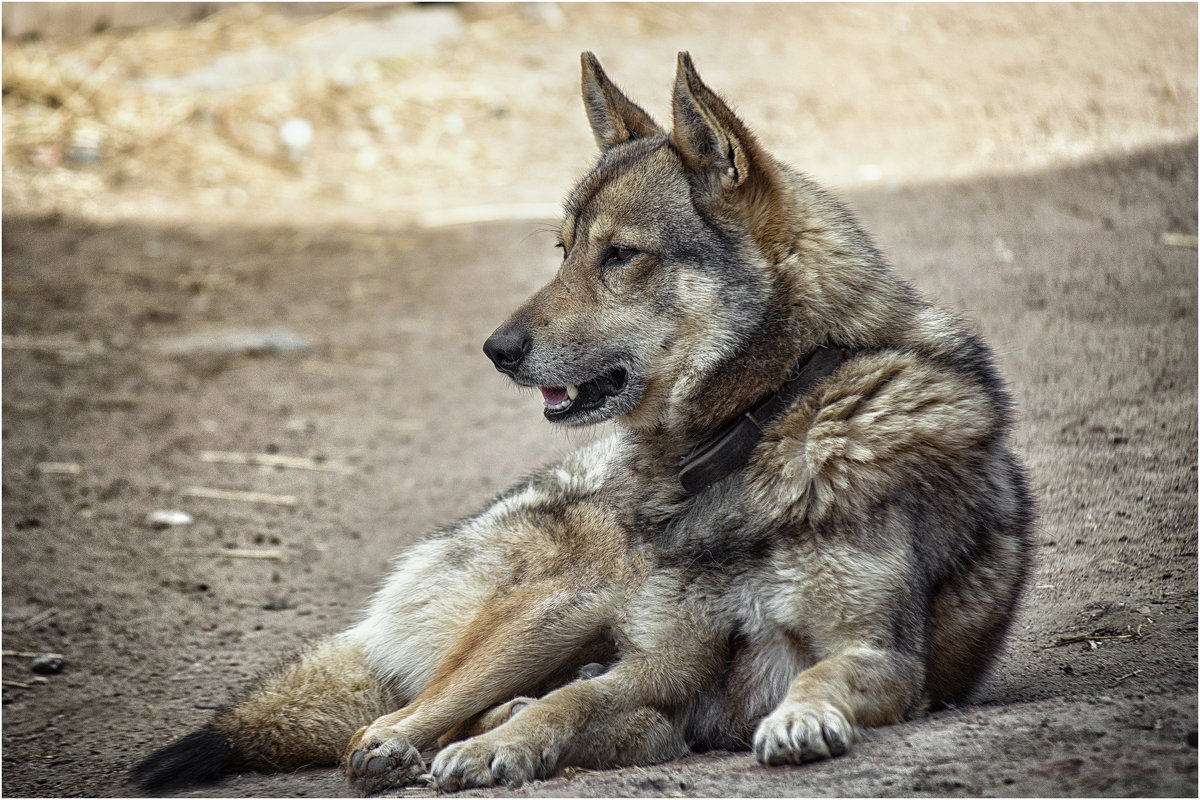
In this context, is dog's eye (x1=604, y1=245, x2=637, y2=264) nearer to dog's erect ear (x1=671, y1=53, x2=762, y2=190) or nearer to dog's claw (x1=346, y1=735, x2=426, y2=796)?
dog's erect ear (x1=671, y1=53, x2=762, y2=190)

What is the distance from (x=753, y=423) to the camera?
349 cm

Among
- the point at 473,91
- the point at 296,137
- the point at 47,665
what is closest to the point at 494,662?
the point at 47,665

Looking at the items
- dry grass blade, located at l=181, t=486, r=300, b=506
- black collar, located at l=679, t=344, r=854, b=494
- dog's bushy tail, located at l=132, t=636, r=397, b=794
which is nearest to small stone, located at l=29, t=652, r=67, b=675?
dog's bushy tail, located at l=132, t=636, r=397, b=794

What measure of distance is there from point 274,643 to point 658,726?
90.7 inches

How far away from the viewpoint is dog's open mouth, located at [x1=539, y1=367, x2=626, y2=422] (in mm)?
3676

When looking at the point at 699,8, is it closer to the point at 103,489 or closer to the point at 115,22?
the point at 115,22

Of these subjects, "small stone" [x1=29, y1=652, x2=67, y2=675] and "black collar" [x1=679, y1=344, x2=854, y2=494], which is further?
"small stone" [x1=29, y1=652, x2=67, y2=675]

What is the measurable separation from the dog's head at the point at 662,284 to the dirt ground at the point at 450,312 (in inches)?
48.5

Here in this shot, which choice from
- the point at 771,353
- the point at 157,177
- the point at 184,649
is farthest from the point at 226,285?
the point at 771,353

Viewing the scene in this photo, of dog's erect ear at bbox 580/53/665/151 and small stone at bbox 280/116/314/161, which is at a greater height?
small stone at bbox 280/116/314/161

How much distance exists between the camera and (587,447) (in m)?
4.39

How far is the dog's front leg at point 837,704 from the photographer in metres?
2.81

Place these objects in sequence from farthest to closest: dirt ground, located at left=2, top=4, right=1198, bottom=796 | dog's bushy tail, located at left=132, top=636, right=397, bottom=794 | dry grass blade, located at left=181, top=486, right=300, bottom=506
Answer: dry grass blade, located at left=181, top=486, right=300, bottom=506, dirt ground, located at left=2, top=4, right=1198, bottom=796, dog's bushy tail, located at left=132, top=636, right=397, bottom=794

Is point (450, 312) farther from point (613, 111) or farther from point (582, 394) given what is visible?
point (582, 394)
